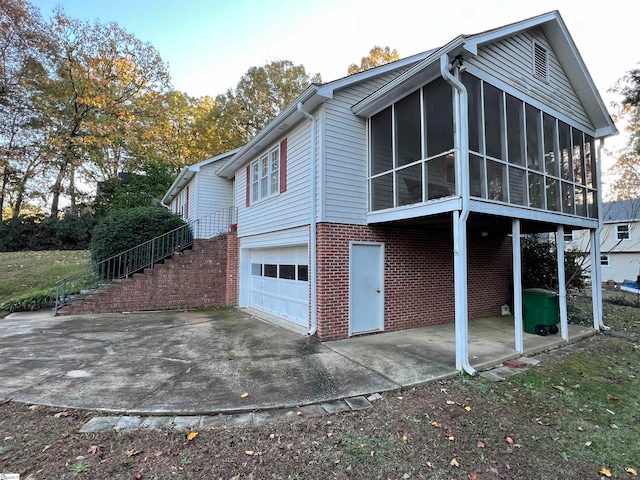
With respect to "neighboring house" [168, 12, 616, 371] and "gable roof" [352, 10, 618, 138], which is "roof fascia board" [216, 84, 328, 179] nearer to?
"neighboring house" [168, 12, 616, 371]

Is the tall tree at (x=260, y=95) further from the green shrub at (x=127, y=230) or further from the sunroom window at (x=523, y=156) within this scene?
the sunroom window at (x=523, y=156)

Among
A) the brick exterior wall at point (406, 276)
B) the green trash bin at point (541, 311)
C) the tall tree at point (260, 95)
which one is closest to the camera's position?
the brick exterior wall at point (406, 276)

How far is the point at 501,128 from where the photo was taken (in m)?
6.06

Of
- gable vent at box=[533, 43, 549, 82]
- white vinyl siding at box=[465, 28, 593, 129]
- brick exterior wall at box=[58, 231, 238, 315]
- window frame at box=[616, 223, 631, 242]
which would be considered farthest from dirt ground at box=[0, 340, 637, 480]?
window frame at box=[616, 223, 631, 242]

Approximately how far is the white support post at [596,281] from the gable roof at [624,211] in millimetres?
16311

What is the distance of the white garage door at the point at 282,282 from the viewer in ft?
26.0

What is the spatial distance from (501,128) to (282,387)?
6.08 meters

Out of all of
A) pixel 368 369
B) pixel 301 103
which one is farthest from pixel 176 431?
pixel 301 103

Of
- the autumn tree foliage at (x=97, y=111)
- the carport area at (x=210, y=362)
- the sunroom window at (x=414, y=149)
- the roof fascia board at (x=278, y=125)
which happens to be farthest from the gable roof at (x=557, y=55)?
the autumn tree foliage at (x=97, y=111)

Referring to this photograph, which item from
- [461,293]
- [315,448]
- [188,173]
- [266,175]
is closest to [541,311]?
[461,293]

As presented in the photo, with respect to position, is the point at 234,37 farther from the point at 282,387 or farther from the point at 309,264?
the point at 282,387

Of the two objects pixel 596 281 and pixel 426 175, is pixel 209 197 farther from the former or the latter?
pixel 596 281

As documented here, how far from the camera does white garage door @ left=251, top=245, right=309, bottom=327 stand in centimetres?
793

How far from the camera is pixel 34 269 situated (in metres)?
13.5
